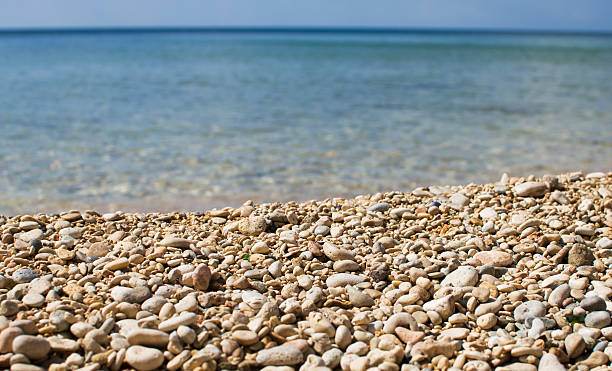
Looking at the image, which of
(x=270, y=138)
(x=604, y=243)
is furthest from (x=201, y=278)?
(x=270, y=138)

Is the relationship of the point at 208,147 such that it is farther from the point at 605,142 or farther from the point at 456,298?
the point at 605,142

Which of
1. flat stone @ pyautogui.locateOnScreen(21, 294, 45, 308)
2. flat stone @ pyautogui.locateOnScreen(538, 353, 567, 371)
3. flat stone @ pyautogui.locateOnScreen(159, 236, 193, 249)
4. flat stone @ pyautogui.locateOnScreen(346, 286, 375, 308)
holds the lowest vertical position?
flat stone @ pyautogui.locateOnScreen(538, 353, 567, 371)

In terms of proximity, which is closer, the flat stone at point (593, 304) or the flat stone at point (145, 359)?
the flat stone at point (145, 359)

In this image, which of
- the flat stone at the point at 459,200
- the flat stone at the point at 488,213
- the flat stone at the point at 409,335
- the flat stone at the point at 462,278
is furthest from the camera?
the flat stone at the point at 459,200

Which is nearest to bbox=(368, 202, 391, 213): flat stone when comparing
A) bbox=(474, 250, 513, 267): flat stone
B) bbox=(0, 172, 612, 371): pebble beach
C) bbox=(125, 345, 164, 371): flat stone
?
bbox=(0, 172, 612, 371): pebble beach

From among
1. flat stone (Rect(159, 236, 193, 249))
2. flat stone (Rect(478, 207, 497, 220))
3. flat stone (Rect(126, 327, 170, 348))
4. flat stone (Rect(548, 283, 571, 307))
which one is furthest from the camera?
flat stone (Rect(478, 207, 497, 220))

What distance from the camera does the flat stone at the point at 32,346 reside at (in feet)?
7.36

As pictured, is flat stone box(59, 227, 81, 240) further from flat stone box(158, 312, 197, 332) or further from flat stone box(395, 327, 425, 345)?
flat stone box(395, 327, 425, 345)

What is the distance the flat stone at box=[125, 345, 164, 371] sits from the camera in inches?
89.0

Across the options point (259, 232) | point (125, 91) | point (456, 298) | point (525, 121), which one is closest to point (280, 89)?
point (125, 91)

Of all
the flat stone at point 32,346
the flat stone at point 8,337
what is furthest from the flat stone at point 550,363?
the flat stone at point 8,337

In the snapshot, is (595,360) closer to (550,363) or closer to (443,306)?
(550,363)

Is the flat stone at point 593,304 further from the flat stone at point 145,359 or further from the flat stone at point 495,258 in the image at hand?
the flat stone at point 145,359

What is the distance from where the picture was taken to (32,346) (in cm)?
226
